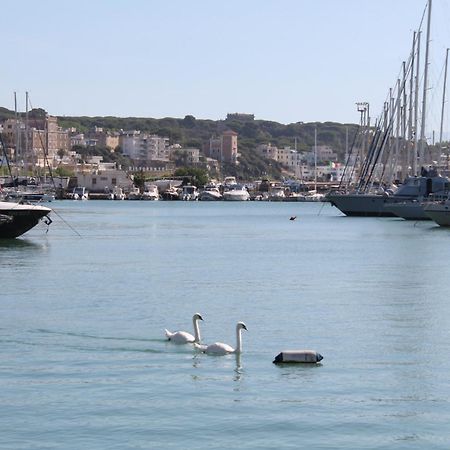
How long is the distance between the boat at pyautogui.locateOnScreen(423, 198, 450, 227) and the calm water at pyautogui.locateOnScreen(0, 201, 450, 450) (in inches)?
1168

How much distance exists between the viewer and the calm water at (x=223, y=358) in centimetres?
1903

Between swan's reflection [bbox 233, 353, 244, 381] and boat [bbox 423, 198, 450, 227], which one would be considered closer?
swan's reflection [bbox 233, 353, 244, 381]

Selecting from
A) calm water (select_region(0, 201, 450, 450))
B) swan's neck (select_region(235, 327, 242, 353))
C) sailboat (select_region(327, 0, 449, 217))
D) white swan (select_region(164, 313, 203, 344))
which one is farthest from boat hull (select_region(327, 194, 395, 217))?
swan's neck (select_region(235, 327, 242, 353))

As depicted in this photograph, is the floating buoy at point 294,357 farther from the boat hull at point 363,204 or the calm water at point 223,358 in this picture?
the boat hull at point 363,204

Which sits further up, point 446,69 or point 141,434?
point 446,69

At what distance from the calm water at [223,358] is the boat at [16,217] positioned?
10365 millimetres

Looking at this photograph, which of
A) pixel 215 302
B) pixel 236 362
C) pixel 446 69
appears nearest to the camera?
pixel 236 362

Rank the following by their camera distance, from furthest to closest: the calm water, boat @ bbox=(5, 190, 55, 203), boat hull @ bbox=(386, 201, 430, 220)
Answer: boat hull @ bbox=(386, 201, 430, 220), boat @ bbox=(5, 190, 55, 203), the calm water

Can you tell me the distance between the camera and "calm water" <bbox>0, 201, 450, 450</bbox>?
19.0 meters

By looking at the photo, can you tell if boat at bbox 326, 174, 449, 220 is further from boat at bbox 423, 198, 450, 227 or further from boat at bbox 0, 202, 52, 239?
boat at bbox 0, 202, 52, 239

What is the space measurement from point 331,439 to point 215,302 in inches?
656

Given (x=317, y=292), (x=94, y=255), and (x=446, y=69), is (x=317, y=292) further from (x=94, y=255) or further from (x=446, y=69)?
(x=446, y=69)

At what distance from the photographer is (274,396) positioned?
21.2 metres

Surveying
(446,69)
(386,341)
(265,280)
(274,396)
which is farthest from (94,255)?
(446,69)
